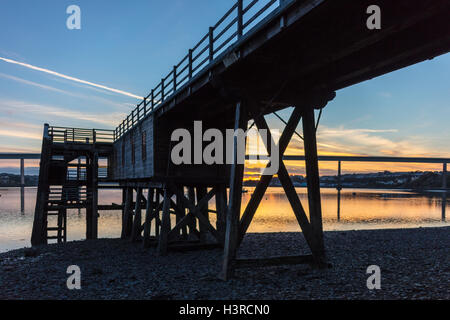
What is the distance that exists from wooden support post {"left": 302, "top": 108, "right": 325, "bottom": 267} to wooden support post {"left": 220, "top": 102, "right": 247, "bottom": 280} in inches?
75.5

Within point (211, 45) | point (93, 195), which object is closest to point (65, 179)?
point (93, 195)

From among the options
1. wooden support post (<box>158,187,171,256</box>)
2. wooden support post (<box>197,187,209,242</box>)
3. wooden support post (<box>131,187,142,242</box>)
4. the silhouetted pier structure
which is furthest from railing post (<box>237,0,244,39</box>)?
wooden support post (<box>131,187,142,242</box>)

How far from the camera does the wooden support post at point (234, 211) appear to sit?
32.6 ft

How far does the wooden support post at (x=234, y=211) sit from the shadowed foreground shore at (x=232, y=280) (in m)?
0.51

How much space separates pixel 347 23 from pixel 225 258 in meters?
6.55

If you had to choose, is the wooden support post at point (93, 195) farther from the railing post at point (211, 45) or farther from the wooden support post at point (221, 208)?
the railing post at point (211, 45)

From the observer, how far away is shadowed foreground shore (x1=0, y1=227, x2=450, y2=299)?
28.4 ft

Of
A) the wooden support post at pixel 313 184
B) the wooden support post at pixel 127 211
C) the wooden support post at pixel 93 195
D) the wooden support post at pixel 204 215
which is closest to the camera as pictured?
the wooden support post at pixel 313 184

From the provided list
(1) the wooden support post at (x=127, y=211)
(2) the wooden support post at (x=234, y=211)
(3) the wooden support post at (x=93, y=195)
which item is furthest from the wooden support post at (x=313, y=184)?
(3) the wooden support post at (x=93, y=195)

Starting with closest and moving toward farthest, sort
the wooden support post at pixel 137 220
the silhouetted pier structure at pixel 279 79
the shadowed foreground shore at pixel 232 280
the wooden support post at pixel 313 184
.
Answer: the silhouetted pier structure at pixel 279 79 < the shadowed foreground shore at pixel 232 280 < the wooden support post at pixel 313 184 < the wooden support post at pixel 137 220

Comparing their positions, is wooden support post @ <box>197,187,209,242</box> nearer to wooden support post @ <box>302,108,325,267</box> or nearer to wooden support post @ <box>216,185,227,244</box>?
wooden support post @ <box>216,185,227,244</box>
